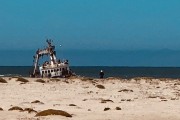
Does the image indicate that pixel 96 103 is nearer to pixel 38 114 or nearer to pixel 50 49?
pixel 38 114

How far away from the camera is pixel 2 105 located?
3406 centimetres

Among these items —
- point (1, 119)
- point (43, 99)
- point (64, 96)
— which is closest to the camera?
point (1, 119)

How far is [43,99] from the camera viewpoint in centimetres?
4022

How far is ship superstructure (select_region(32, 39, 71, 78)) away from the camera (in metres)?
81.3

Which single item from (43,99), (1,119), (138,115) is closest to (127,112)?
(138,115)

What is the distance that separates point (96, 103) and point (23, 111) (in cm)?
934

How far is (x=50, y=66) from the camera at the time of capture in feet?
269

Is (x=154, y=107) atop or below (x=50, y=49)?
below

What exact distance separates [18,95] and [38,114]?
15.9 metres

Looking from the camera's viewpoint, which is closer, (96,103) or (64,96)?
(96,103)

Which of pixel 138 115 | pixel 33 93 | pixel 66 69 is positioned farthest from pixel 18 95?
pixel 66 69

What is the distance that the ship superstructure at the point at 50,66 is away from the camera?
8131cm

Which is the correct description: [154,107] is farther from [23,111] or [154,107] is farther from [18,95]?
[18,95]

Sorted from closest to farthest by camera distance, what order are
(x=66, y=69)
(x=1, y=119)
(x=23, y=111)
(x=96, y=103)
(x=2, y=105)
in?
(x=1, y=119), (x=23, y=111), (x=2, y=105), (x=96, y=103), (x=66, y=69)
